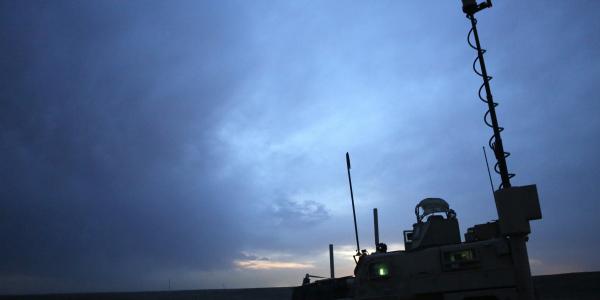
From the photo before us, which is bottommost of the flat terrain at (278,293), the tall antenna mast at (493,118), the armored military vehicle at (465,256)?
the flat terrain at (278,293)

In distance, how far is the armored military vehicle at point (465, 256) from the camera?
23.4ft

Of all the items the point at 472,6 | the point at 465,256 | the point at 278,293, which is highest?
the point at 472,6

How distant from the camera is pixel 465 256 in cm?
939

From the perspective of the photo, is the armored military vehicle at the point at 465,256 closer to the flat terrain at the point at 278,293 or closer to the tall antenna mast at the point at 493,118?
Result: the tall antenna mast at the point at 493,118

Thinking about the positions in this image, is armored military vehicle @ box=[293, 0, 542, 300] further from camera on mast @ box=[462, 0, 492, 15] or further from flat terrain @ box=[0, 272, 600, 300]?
flat terrain @ box=[0, 272, 600, 300]

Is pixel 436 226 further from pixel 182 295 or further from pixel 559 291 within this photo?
pixel 182 295

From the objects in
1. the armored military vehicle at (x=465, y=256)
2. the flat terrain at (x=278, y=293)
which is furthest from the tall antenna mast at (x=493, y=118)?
the flat terrain at (x=278, y=293)

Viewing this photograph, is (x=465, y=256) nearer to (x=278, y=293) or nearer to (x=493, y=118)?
(x=493, y=118)

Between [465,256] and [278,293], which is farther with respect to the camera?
[278,293]

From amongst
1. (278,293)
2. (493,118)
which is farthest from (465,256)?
(278,293)

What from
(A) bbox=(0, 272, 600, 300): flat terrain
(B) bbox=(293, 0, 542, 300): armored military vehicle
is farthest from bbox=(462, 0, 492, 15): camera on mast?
(A) bbox=(0, 272, 600, 300): flat terrain

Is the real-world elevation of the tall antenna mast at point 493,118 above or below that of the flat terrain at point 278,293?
above

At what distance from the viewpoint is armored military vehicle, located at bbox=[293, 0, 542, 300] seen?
7.14 metres

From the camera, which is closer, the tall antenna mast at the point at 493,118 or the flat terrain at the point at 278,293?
the tall antenna mast at the point at 493,118
